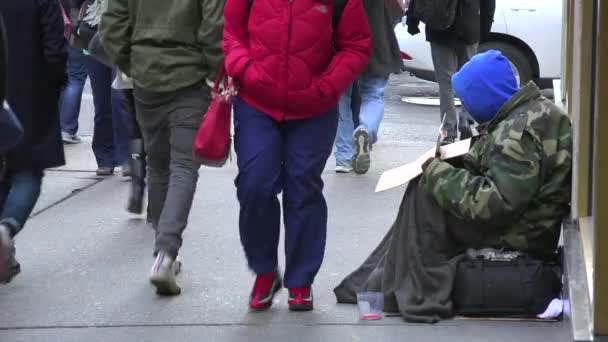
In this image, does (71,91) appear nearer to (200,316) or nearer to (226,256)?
(226,256)

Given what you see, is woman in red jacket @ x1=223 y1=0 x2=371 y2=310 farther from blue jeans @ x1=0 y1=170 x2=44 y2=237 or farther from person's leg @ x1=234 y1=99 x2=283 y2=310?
blue jeans @ x1=0 y1=170 x2=44 y2=237

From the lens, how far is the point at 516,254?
526 cm

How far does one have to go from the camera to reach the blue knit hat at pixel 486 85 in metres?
5.29

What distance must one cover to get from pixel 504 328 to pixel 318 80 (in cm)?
124

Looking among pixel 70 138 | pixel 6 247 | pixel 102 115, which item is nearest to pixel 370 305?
pixel 6 247

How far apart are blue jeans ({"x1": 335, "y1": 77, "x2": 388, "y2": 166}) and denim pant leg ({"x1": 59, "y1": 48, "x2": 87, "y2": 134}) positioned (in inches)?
89.7

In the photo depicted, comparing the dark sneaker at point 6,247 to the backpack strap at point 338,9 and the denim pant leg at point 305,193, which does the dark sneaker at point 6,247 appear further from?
the backpack strap at point 338,9

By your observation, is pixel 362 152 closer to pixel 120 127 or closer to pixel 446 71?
pixel 446 71

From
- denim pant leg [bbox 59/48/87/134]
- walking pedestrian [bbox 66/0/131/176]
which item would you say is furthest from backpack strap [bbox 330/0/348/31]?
denim pant leg [bbox 59/48/87/134]

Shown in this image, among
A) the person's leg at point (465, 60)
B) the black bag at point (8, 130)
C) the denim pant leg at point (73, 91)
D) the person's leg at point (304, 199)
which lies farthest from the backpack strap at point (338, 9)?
the denim pant leg at point (73, 91)

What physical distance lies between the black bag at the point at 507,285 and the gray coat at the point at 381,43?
3802 millimetres

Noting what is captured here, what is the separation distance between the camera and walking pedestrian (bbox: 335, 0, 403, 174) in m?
8.84

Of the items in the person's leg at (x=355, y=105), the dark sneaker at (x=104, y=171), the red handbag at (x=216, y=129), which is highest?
the red handbag at (x=216, y=129)

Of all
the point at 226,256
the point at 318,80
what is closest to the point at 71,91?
the point at 226,256
